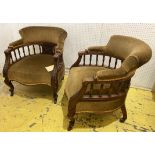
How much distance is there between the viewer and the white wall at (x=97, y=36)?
2.50 metres

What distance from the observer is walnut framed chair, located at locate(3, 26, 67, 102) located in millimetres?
2373

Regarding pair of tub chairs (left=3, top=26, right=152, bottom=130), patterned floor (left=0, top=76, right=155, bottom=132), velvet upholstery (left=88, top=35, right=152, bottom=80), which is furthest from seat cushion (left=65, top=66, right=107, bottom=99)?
patterned floor (left=0, top=76, right=155, bottom=132)

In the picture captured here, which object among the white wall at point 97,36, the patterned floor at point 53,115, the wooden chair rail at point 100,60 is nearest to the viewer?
the patterned floor at point 53,115

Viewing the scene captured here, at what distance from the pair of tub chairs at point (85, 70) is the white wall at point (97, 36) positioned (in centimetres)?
22

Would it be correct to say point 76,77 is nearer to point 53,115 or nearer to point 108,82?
point 108,82

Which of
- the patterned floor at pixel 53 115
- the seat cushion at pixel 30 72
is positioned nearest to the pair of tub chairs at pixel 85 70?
the seat cushion at pixel 30 72

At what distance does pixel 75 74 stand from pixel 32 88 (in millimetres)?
883

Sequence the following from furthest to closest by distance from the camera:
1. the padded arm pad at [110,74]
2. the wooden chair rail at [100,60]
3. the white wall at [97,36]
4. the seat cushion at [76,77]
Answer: the white wall at [97,36], the wooden chair rail at [100,60], the seat cushion at [76,77], the padded arm pad at [110,74]

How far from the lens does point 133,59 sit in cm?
177

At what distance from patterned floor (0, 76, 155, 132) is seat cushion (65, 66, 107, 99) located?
41 centimetres

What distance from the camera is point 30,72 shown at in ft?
7.80

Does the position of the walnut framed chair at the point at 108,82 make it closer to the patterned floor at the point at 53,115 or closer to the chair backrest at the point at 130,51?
the chair backrest at the point at 130,51
